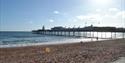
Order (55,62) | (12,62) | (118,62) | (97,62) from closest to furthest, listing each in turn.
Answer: (118,62), (97,62), (55,62), (12,62)

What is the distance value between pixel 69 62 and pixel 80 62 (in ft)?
2.18

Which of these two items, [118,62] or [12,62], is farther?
[12,62]

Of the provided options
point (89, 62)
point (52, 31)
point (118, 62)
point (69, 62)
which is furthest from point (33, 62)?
point (52, 31)

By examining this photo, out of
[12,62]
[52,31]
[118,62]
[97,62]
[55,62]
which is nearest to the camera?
[118,62]

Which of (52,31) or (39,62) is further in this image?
(52,31)

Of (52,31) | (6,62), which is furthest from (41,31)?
(6,62)

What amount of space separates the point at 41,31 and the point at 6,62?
142 metres

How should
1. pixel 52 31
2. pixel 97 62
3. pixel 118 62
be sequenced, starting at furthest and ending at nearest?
pixel 52 31
pixel 97 62
pixel 118 62

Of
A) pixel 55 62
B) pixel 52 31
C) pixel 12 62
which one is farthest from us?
pixel 52 31

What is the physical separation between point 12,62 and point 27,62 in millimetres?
1490

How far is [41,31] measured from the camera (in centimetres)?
15625

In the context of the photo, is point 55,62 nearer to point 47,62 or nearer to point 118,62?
point 47,62

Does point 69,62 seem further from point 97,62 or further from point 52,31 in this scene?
point 52,31

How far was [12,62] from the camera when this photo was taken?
49.0ft
